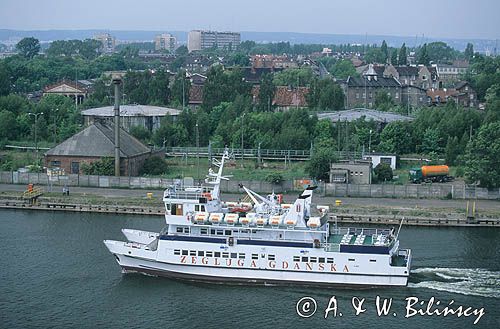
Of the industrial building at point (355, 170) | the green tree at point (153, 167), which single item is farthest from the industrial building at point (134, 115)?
the industrial building at point (355, 170)

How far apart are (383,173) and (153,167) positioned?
1253cm

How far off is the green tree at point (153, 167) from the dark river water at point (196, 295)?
44.1 ft

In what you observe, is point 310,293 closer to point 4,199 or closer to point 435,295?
point 435,295

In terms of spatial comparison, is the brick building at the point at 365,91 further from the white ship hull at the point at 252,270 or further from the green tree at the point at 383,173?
the white ship hull at the point at 252,270

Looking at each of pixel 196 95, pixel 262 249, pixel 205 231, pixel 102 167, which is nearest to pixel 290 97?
pixel 196 95

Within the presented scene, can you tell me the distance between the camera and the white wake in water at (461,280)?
1119 inches

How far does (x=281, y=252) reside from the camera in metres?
29.8

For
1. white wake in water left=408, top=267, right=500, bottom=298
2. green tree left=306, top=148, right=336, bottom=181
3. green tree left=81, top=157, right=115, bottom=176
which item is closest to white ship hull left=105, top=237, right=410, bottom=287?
white wake in water left=408, top=267, right=500, bottom=298

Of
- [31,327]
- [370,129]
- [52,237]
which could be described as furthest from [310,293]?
[370,129]

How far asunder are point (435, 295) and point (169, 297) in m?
8.58

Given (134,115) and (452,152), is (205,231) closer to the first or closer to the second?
(452,152)

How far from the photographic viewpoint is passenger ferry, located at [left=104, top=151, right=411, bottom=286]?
1156 inches
